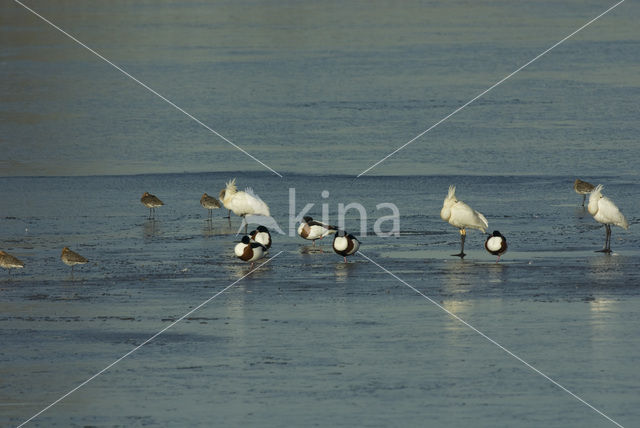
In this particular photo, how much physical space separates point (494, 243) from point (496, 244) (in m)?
0.03

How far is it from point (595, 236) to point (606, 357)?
6.32 meters

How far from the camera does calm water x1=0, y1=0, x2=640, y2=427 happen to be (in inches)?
428

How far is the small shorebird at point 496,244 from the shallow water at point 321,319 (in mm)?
244

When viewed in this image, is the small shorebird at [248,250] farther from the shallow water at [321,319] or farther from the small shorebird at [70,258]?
the small shorebird at [70,258]

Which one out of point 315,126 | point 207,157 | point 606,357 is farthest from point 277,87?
point 606,357

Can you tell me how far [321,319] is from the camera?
13.4 m

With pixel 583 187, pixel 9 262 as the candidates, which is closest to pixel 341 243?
pixel 9 262

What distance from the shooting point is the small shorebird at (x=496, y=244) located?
16.2 metres

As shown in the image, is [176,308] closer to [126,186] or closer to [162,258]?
[162,258]

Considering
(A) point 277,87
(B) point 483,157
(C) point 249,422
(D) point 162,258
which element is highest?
(A) point 277,87

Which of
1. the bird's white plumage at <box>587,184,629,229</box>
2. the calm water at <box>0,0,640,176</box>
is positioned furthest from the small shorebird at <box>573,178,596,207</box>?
the bird's white plumage at <box>587,184,629,229</box>

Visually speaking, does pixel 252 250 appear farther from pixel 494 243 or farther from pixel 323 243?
pixel 494 243

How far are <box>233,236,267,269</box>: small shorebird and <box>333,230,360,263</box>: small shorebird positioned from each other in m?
0.92

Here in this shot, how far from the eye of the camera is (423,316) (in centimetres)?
1348
